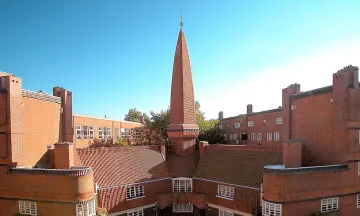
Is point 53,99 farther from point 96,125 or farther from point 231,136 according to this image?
point 231,136

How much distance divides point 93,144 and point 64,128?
823 cm

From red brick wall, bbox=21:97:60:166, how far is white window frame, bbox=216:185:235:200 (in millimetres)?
17767

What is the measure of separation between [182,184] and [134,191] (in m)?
5.37

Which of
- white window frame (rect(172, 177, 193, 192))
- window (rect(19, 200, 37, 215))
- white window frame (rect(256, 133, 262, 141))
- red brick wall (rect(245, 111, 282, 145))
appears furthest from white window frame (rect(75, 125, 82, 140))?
white window frame (rect(256, 133, 262, 141))

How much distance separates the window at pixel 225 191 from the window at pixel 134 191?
7.82 metres

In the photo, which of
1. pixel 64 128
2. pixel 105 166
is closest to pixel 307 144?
pixel 105 166

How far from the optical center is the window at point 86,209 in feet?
54.6

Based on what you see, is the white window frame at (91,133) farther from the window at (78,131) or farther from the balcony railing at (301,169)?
the balcony railing at (301,169)

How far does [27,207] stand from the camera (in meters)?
17.5

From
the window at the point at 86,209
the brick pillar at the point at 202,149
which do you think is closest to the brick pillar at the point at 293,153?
the brick pillar at the point at 202,149

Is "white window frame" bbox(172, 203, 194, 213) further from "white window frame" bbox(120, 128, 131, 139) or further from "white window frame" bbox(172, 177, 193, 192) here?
"white window frame" bbox(120, 128, 131, 139)

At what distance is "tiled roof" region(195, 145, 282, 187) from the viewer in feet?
67.4

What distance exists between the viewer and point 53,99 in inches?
906

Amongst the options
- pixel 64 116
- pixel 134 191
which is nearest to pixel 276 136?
pixel 134 191
